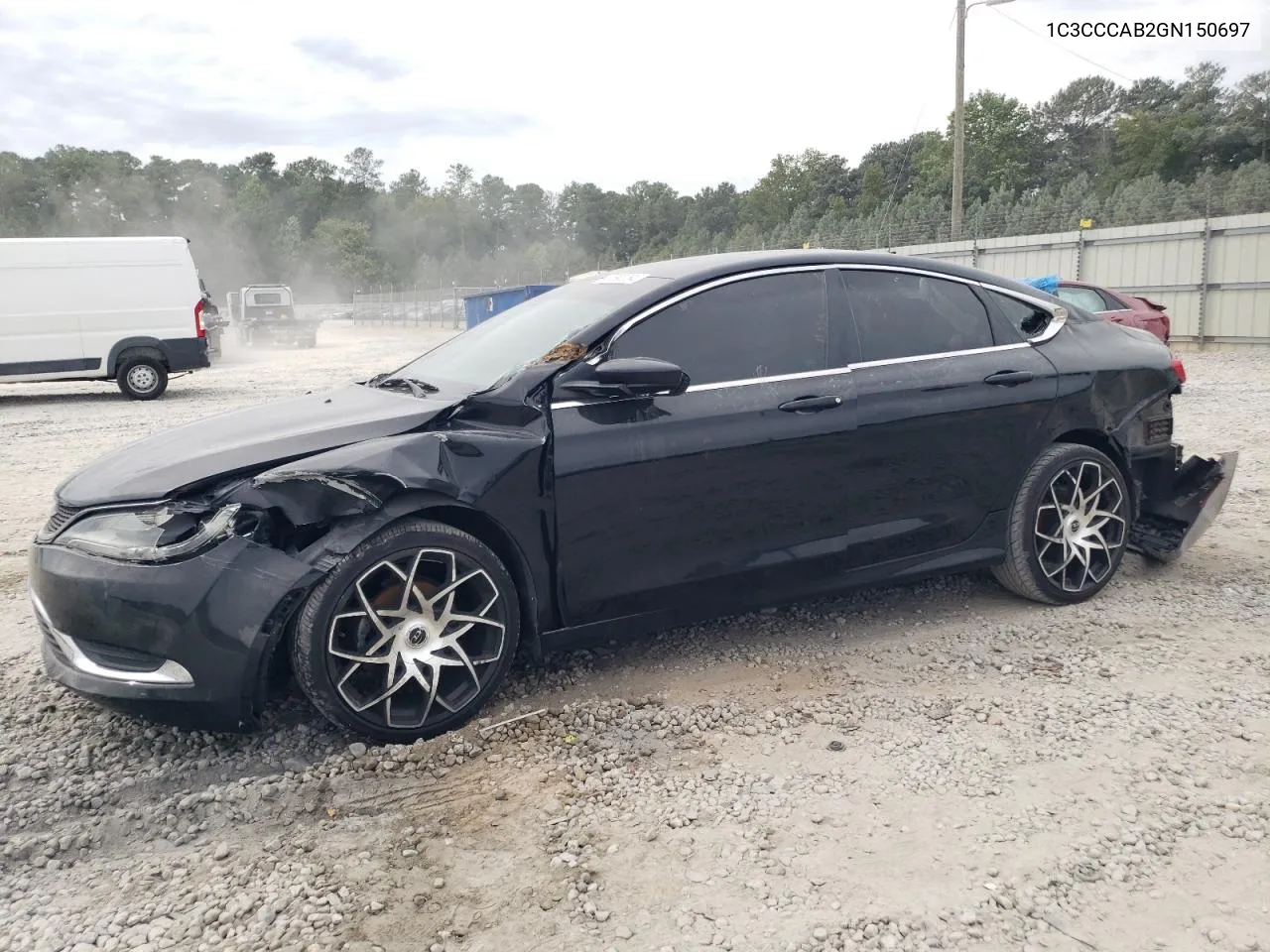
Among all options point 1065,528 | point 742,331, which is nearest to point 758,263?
point 742,331


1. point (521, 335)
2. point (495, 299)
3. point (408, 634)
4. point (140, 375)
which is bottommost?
point (140, 375)

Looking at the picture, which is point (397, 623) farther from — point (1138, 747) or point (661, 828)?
point (1138, 747)

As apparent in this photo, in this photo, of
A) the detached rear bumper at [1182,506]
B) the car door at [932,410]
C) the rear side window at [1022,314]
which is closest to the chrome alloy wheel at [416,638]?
the car door at [932,410]

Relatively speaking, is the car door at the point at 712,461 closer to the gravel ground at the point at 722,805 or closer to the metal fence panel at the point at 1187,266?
the gravel ground at the point at 722,805

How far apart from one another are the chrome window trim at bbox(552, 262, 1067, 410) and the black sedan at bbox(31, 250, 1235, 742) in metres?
0.01

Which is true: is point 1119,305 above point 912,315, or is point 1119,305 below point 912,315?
below

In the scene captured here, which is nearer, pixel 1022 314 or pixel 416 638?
pixel 416 638

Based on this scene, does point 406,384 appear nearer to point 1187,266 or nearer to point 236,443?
point 236,443

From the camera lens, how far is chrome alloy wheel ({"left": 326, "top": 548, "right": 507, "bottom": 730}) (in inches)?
128

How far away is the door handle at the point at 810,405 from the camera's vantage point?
12.9ft

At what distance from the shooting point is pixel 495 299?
29391 millimetres

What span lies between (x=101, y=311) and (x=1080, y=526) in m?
14.5

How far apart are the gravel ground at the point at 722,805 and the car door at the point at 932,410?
0.51 m

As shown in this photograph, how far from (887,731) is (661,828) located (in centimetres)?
96
